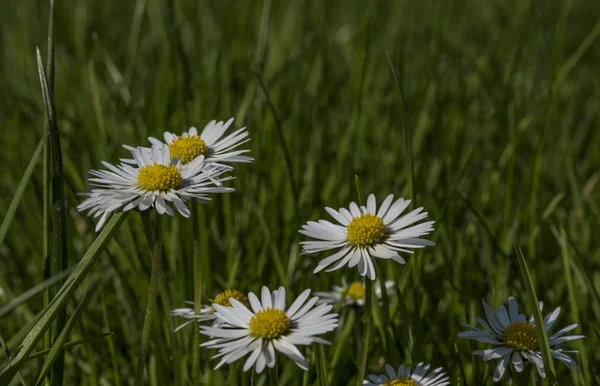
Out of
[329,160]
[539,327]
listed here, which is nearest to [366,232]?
[539,327]

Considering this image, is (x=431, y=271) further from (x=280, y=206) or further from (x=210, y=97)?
(x=210, y=97)

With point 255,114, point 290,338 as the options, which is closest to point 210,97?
point 255,114

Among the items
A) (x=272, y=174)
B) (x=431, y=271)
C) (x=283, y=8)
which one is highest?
(x=283, y=8)

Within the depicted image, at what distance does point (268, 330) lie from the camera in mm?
912

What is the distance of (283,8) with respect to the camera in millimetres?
3738

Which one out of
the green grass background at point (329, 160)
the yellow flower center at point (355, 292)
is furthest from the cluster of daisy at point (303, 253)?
the yellow flower center at point (355, 292)

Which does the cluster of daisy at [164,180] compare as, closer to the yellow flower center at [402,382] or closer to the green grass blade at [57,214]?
the green grass blade at [57,214]

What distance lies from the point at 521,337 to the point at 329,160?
1.27 m

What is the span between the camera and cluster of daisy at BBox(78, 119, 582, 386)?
3.00 feet

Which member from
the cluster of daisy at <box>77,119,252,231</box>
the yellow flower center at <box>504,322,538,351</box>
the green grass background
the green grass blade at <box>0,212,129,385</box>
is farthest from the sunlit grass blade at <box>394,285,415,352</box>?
the green grass blade at <box>0,212,129,385</box>

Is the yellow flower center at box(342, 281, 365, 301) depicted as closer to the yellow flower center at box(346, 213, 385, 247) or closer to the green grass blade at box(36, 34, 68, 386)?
the yellow flower center at box(346, 213, 385, 247)

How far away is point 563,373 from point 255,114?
1294mm

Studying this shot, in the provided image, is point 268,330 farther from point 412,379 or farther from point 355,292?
point 355,292

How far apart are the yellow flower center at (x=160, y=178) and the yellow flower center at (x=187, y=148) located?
96 mm
